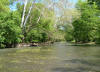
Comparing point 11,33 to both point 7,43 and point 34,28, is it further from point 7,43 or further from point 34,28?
point 34,28

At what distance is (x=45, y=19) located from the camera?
114 feet

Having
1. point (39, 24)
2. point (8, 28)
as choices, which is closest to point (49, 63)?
point (8, 28)

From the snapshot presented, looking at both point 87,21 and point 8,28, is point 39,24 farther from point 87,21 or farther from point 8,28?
point 8,28

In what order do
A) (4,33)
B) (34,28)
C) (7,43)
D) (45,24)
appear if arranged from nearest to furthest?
(4,33) < (7,43) < (34,28) < (45,24)

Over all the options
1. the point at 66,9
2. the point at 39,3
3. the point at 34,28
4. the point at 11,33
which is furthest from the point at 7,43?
the point at 66,9

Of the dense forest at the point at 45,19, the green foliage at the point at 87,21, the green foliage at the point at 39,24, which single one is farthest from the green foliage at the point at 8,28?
the green foliage at the point at 87,21

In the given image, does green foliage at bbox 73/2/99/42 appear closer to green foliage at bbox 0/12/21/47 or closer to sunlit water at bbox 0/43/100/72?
green foliage at bbox 0/12/21/47

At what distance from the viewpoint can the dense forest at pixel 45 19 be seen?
25.1 metres

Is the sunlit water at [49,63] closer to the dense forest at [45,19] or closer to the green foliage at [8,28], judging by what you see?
the green foliage at [8,28]

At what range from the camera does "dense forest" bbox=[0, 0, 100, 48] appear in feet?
82.3

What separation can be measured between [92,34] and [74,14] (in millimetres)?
8168

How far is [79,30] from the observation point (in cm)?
4053

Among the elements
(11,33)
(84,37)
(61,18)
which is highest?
(61,18)

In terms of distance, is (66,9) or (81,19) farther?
(81,19)
